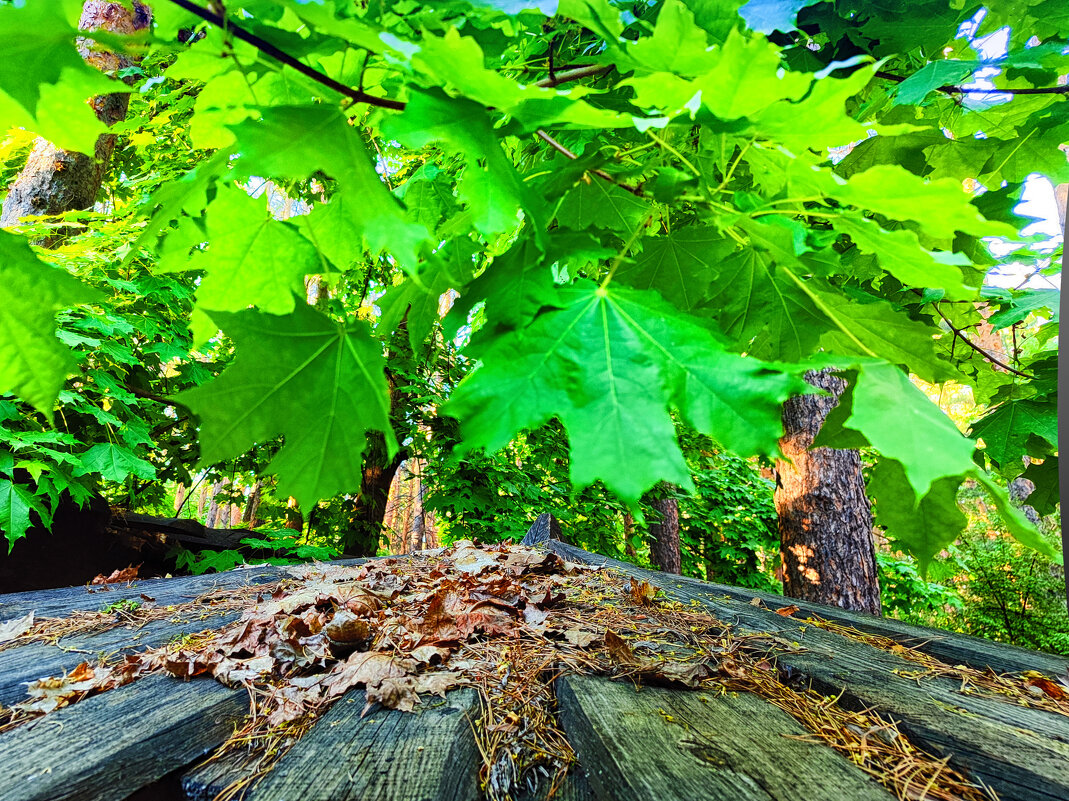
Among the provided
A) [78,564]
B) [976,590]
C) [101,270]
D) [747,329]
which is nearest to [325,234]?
[747,329]

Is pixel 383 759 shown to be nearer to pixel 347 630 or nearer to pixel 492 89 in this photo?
pixel 347 630

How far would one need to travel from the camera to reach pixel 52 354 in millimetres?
680

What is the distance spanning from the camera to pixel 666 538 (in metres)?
7.37

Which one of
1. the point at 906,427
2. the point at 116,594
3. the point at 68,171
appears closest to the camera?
the point at 906,427

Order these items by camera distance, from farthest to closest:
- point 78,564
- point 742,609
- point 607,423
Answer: point 78,564
point 742,609
point 607,423

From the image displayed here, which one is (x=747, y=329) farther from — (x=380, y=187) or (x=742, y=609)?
(x=742, y=609)

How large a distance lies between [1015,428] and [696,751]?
1040mm

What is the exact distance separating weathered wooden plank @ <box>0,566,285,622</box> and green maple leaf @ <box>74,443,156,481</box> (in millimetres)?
801

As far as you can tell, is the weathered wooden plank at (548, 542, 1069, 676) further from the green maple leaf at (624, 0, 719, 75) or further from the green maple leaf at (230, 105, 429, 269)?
the green maple leaf at (230, 105, 429, 269)

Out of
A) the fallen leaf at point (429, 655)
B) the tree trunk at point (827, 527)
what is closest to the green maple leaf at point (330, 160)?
the fallen leaf at point (429, 655)

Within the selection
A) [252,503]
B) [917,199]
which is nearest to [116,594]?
[917,199]

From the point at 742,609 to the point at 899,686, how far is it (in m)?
0.63

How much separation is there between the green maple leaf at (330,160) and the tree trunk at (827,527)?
3.23 m

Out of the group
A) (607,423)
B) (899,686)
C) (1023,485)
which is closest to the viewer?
(607,423)
